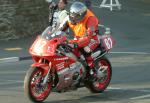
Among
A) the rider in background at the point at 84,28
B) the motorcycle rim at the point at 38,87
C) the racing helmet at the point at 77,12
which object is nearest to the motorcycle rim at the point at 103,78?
the rider in background at the point at 84,28

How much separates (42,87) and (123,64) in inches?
209

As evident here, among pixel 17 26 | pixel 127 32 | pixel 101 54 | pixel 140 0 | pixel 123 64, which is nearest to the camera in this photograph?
pixel 101 54

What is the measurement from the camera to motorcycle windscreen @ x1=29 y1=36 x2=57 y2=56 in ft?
35.0

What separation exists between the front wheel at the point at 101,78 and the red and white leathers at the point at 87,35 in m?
0.32

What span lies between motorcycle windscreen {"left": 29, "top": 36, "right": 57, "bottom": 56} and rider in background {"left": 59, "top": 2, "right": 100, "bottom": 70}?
488mm

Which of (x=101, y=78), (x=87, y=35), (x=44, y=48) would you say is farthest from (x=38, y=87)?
(x=101, y=78)

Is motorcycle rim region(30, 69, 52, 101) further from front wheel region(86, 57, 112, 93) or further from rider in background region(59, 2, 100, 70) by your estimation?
front wheel region(86, 57, 112, 93)

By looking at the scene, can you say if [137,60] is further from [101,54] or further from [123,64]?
[101,54]

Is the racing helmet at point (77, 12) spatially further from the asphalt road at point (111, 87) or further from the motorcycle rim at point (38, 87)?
the asphalt road at point (111, 87)

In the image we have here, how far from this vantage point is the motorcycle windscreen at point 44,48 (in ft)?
35.0

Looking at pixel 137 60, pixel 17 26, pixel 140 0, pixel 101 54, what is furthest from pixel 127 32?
pixel 101 54

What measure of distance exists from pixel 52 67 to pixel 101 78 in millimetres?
1550

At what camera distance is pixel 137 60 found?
16.5 metres

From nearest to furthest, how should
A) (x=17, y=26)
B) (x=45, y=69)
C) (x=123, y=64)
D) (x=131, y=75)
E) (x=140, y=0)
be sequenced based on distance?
1. (x=45, y=69)
2. (x=131, y=75)
3. (x=123, y=64)
4. (x=17, y=26)
5. (x=140, y=0)
